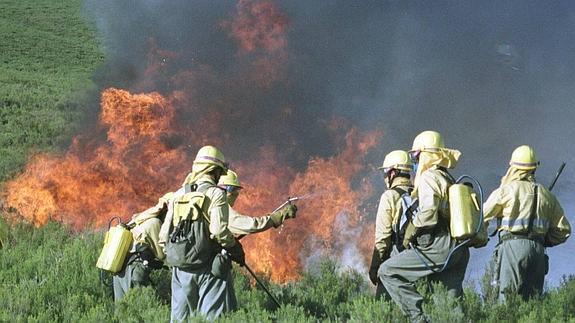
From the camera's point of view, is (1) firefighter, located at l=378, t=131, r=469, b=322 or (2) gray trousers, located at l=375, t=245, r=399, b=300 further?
(2) gray trousers, located at l=375, t=245, r=399, b=300

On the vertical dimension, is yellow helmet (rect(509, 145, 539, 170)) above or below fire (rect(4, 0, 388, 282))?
below

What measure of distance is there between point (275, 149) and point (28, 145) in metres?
7.13

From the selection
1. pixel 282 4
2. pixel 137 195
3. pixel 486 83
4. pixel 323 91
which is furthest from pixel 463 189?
pixel 486 83

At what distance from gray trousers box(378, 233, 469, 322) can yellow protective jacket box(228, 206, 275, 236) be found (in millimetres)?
1104

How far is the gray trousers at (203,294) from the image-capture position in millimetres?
6285

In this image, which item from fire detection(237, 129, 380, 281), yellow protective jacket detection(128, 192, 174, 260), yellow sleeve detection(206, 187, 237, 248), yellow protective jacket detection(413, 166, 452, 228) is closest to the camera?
yellow protective jacket detection(413, 166, 452, 228)

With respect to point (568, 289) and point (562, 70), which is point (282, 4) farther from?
point (568, 289)

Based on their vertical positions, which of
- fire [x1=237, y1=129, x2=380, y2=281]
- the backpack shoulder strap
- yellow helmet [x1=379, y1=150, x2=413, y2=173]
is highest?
fire [x1=237, y1=129, x2=380, y2=281]

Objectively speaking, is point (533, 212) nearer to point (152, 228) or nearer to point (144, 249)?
point (152, 228)

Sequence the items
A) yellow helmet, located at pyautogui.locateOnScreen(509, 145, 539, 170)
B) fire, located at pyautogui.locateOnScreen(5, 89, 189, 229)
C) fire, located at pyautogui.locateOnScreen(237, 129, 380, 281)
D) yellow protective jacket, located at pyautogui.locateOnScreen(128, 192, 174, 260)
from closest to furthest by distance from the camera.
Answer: yellow helmet, located at pyautogui.locateOnScreen(509, 145, 539, 170), yellow protective jacket, located at pyautogui.locateOnScreen(128, 192, 174, 260), fire, located at pyautogui.locateOnScreen(237, 129, 380, 281), fire, located at pyautogui.locateOnScreen(5, 89, 189, 229)

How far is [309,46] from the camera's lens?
715 inches

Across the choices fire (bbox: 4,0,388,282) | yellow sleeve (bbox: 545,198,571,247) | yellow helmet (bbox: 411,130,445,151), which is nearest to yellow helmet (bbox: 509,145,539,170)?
yellow sleeve (bbox: 545,198,571,247)

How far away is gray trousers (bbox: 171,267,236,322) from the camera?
247 inches

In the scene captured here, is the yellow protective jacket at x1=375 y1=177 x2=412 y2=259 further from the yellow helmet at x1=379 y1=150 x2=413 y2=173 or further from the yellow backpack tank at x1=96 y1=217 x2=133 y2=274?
the yellow backpack tank at x1=96 y1=217 x2=133 y2=274
